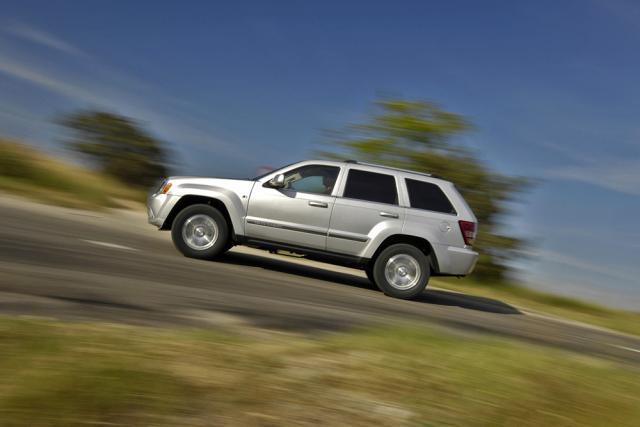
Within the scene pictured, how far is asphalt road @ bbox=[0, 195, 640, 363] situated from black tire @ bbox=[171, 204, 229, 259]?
269 mm

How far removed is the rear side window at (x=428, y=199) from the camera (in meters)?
10.2

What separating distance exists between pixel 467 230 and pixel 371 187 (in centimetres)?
162

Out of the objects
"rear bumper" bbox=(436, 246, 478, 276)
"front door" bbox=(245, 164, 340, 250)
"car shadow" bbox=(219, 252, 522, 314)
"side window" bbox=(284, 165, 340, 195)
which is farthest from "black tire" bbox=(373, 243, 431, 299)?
"side window" bbox=(284, 165, 340, 195)

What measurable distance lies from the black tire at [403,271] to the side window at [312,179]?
1.34 metres

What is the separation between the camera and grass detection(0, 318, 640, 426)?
9.95 ft

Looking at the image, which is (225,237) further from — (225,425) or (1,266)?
(225,425)

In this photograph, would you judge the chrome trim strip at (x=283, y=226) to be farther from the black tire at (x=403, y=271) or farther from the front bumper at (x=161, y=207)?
the front bumper at (x=161, y=207)

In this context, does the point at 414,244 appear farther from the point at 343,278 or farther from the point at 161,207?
the point at 161,207

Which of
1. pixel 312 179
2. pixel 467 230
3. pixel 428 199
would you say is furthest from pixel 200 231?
pixel 467 230

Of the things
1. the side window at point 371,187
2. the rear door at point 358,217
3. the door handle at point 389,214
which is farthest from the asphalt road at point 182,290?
the side window at point 371,187

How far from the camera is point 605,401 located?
14.5 ft

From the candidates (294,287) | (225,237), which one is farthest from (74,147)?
(294,287)

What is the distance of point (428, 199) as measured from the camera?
10234mm

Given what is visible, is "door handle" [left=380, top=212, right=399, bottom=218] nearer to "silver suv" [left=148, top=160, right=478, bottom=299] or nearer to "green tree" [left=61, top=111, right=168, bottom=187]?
"silver suv" [left=148, top=160, right=478, bottom=299]
